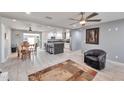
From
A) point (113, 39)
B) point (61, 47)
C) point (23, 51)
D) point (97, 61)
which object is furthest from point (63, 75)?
point (61, 47)

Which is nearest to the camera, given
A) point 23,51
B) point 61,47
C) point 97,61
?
point 97,61

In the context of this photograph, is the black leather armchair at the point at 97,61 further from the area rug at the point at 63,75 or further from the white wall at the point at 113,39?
the white wall at the point at 113,39

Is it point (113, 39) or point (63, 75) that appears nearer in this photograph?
point (63, 75)

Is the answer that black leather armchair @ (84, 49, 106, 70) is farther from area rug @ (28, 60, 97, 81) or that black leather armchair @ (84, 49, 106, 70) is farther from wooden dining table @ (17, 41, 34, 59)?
wooden dining table @ (17, 41, 34, 59)

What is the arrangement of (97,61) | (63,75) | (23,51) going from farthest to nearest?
(23,51) → (97,61) → (63,75)

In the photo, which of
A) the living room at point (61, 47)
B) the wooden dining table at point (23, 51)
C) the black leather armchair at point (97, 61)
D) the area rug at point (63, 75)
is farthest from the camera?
the wooden dining table at point (23, 51)

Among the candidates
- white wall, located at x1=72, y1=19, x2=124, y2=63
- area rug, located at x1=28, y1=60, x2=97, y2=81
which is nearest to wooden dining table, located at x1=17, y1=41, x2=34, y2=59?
area rug, located at x1=28, y1=60, x2=97, y2=81

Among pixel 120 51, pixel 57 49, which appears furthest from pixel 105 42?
pixel 57 49

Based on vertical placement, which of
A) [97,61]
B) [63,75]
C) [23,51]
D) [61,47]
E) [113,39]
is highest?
[113,39]

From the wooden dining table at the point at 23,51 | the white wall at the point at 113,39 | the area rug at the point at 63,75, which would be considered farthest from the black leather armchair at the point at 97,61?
the wooden dining table at the point at 23,51

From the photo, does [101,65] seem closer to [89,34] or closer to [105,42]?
[105,42]

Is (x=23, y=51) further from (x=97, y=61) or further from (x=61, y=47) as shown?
(x=97, y=61)
